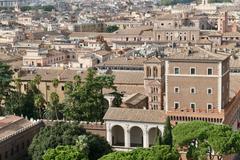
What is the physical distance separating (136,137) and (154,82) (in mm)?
8644

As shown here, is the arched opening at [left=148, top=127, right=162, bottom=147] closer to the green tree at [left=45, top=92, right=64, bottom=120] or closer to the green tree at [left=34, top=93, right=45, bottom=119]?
the green tree at [left=45, top=92, right=64, bottom=120]

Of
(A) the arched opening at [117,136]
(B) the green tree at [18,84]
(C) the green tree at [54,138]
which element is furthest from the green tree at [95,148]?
(B) the green tree at [18,84]

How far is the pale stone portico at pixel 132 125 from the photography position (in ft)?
183

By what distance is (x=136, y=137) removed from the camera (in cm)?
5881

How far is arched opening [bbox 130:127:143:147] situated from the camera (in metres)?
58.3

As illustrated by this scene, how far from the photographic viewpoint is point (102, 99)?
→ 6144cm

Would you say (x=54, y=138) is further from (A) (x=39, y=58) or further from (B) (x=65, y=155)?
(A) (x=39, y=58)

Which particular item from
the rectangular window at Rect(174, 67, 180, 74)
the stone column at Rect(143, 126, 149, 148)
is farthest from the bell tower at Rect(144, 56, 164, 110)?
the stone column at Rect(143, 126, 149, 148)

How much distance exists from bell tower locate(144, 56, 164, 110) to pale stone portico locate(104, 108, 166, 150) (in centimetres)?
768

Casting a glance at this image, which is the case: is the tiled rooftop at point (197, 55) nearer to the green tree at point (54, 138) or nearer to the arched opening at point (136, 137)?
the arched opening at point (136, 137)

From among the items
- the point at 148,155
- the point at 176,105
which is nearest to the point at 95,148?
the point at 148,155

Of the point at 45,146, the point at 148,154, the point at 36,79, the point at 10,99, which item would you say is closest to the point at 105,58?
the point at 36,79

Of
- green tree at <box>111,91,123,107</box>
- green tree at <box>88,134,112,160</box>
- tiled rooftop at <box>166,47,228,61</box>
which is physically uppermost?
tiled rooftop at <box>166,47,228,61</box>

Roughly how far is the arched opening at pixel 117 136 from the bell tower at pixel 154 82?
768cm
